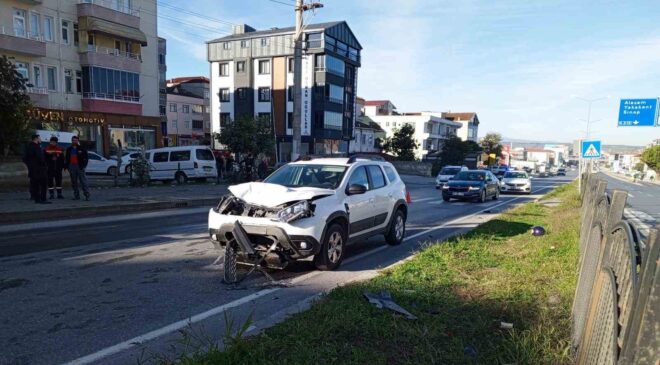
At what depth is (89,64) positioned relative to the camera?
3275 centimetres

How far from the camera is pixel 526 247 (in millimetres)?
7977

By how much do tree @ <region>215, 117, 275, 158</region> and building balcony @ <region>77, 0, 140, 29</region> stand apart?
54.2ft

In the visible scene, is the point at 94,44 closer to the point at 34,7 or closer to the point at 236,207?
the point at 34,7

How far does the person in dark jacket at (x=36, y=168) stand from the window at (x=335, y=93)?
140 ft

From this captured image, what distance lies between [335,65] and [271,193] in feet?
164

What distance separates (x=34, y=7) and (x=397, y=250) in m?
33.5

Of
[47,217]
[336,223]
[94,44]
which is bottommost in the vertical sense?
[47,217]

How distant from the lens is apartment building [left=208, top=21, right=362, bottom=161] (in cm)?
5212

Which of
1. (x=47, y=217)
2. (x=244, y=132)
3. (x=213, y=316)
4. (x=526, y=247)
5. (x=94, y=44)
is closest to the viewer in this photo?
(x=213, y=316)

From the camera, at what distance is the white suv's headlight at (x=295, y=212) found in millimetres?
5949

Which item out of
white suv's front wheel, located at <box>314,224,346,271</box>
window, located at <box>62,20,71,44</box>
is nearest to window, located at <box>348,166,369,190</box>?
white suv's front wheel, located at <box>314,224,346,271</box>

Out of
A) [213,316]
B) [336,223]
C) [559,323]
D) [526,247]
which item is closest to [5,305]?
[213,316]

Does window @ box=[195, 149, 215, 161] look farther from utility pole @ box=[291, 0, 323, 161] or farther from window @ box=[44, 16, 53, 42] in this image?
window @ box=[44, 16, 53, 42]

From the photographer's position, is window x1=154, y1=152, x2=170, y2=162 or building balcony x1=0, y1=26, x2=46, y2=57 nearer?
window x1=154, y1=152, x2=170, y2=162
